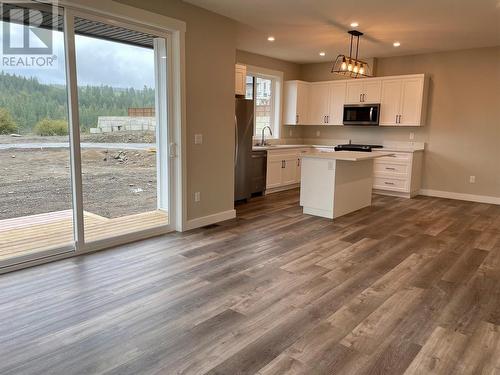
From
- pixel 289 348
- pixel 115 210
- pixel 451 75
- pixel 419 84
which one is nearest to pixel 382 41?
pixel 419 84

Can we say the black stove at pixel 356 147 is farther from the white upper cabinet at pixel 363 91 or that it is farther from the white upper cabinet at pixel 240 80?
the white upper cabinet at pixel 240 80

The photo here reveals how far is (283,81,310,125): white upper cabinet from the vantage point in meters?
7.76

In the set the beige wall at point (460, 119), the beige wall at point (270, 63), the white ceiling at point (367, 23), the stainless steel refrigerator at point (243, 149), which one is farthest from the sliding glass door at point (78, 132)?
the beige wall at point (460, 119)

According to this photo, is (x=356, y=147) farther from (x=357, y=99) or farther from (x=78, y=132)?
(x=78, y=132)

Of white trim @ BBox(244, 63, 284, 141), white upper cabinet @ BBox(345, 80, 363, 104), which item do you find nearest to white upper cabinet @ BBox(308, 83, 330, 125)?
white upper cabinet @ BBox(345, 80, 363, 104)

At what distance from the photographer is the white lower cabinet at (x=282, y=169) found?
6863 mm

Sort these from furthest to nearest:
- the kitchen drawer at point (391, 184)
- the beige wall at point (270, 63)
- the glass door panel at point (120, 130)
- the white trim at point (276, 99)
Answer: the white trim at point (276, 99), the beige wall at point (270, 63), the kitchen drawer at point (391, 184), the glass door panel at point (120, 130)

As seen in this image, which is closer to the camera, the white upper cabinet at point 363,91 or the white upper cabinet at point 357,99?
the white upper cabinet at point 357,99

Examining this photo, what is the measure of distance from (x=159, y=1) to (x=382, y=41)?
11.8 feet

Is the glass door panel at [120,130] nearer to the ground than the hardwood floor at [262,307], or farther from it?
farther from it

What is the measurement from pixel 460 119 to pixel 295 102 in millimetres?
3067

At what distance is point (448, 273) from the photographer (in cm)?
334

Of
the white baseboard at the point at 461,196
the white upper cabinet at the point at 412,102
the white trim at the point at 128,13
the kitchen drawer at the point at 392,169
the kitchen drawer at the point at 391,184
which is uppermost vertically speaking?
the white trim at the point at 128,13

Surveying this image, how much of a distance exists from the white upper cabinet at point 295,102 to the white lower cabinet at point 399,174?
1938 millimetres
